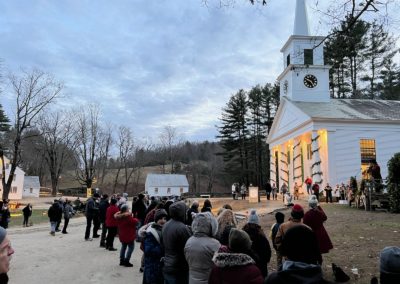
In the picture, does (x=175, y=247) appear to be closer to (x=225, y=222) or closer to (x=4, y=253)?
(x=225, y=222)

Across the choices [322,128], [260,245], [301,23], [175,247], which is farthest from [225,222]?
[301,23]

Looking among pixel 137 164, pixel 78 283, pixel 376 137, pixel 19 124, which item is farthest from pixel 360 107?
pixel 137 164

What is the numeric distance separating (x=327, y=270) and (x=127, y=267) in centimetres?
506

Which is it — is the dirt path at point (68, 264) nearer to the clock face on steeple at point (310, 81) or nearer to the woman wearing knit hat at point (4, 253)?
the woman wearing knit hat at point (4, 253)

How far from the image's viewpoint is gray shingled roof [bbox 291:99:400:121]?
2941 cm

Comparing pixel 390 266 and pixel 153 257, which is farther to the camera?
pixel 153 257

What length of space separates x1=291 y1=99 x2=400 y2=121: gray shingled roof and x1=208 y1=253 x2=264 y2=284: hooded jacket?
27.0m

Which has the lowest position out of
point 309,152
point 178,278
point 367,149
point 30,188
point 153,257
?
point 178,278

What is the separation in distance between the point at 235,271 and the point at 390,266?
1.29m

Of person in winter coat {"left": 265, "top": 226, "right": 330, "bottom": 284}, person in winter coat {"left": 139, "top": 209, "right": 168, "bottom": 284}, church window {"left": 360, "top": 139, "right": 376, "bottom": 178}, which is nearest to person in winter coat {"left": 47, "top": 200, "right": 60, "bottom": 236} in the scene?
person in winter coat {"left": 139, "top": 209, "right": 168, "bottom": 284}

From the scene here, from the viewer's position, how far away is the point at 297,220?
626 centimetres

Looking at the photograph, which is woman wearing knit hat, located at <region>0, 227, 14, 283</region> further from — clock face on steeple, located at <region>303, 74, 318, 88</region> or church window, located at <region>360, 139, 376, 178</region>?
clock face on steeple, located at <region>303, 74, 318, 88</region>

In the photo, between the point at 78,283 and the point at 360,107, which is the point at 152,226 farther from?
the point at 360,107

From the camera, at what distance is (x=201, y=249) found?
4605 mm
